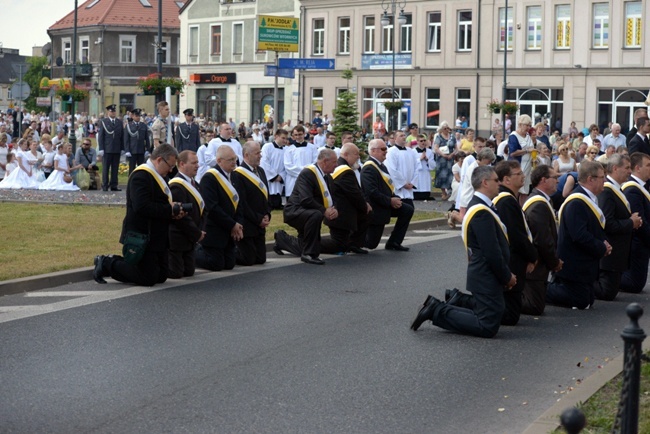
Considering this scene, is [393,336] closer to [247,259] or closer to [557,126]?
[247,259]

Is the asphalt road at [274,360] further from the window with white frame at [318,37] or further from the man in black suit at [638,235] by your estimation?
the window with white frame at [318,37]

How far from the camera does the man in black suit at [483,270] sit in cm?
1049

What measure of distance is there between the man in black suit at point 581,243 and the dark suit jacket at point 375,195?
5.54 m

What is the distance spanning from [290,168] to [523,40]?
3567cm

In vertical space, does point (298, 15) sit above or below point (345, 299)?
above

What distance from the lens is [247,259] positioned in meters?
15.9

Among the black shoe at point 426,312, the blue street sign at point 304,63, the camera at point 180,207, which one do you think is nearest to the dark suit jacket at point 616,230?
the black shoe at point 426,312

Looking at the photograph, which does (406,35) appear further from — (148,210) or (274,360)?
(274,360)

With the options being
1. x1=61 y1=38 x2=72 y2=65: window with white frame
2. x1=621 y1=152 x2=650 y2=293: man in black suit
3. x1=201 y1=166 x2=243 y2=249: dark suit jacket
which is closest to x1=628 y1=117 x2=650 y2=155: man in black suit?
x1=621 y1=152 x2=650 y2=293: man in black suit

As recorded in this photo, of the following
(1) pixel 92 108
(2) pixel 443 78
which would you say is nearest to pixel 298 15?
(2) pixel 443 78

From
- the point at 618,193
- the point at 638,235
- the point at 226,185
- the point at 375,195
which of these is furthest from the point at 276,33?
the point at 618,193

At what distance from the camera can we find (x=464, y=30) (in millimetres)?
60625

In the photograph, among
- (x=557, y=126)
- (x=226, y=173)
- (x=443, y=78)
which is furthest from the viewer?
(x=443, y=78)

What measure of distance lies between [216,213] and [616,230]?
5.17m
